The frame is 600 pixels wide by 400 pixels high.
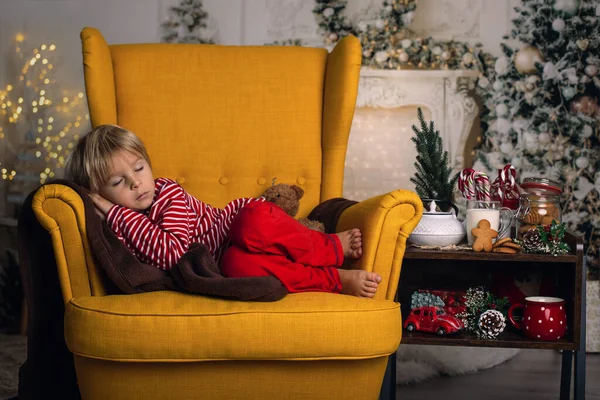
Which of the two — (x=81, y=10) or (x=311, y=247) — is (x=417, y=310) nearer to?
(x=311, y=247)

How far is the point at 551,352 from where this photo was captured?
296cm

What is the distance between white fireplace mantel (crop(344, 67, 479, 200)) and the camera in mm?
3125

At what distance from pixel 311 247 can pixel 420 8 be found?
5.41 feet

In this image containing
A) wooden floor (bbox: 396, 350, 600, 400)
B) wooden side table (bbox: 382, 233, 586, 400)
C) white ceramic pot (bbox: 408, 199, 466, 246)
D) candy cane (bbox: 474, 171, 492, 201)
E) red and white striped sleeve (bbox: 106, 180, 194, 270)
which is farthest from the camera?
wooden floor (bbox: 396, 350, 600, 400)

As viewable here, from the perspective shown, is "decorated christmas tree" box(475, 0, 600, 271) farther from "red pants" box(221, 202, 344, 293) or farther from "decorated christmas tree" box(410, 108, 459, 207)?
"red pants" box(221, 202, 344, 293)

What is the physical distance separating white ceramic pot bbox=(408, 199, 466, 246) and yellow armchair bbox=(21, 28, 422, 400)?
0.22 m

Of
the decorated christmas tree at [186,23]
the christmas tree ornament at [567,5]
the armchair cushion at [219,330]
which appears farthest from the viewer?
the decorated christmas tree at [186,23]

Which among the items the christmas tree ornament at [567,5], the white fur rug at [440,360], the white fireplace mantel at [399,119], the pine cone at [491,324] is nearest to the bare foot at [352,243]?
the pine cone at [491,324]

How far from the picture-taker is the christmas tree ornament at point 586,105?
3.06 meters

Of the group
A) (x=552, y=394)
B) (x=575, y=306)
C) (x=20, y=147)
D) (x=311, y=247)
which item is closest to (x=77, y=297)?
(x=311, y=247)

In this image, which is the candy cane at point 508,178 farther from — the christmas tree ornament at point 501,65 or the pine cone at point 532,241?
the christmas tree ornament at point 501,65

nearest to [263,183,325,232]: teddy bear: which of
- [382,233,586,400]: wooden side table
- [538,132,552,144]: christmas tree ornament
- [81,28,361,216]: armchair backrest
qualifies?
[81,28,361,216]: armchair backrest

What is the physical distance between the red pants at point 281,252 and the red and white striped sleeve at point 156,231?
13 centimetres

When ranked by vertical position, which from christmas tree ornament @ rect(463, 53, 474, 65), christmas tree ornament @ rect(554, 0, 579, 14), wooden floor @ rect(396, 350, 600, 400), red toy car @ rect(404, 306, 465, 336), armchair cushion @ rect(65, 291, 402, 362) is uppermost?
christmas tree ornament @ rect(554, 0, 579, 14)
